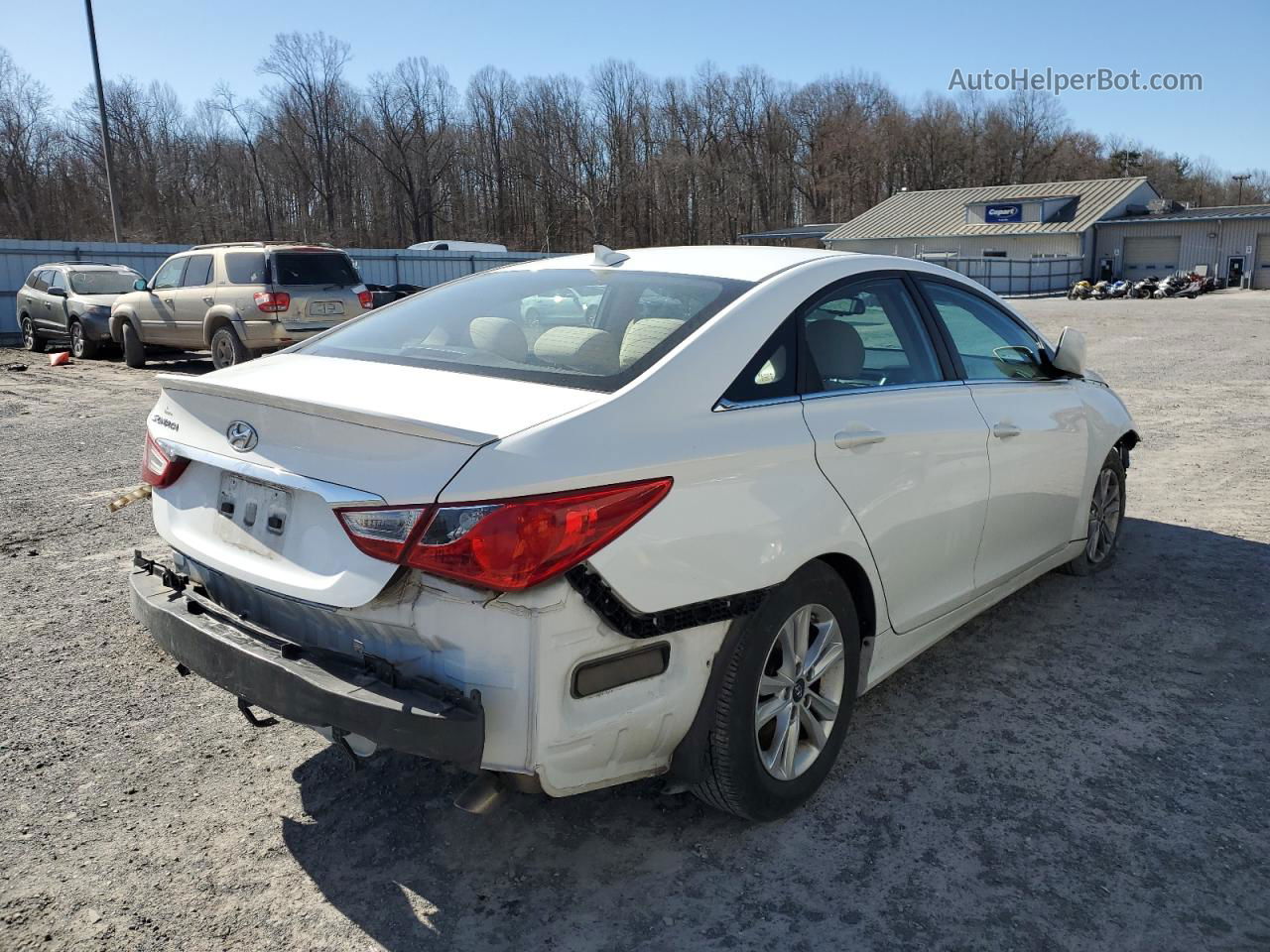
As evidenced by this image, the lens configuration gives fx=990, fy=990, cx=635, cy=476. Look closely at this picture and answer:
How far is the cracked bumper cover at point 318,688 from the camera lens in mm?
2201

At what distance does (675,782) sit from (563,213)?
78195 millimetres

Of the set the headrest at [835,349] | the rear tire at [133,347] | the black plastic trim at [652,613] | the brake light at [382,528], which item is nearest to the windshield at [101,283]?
the rear tire at [133,347]

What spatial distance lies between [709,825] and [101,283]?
18562 millimetres

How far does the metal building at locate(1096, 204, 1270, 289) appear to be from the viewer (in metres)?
49.5

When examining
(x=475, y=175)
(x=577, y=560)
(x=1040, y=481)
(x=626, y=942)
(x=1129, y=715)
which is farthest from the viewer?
(x=475, y=175)

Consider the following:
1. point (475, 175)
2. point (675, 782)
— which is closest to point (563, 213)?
point (475, 175)

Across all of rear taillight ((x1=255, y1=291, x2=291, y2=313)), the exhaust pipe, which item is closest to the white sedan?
the exhaust pipe

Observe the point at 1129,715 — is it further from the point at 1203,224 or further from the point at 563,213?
the point at 563,213

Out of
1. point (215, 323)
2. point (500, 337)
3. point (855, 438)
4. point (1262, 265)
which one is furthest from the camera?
point (1262, 265)

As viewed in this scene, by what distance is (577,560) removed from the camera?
221 cm

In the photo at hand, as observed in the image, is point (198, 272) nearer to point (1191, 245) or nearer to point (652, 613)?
point (652, 613)

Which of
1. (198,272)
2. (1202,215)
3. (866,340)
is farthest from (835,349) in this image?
(1202,215)

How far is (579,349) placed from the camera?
112 inches

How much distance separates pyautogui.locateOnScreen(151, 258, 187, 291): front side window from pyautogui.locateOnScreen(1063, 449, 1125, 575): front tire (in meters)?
13.7
